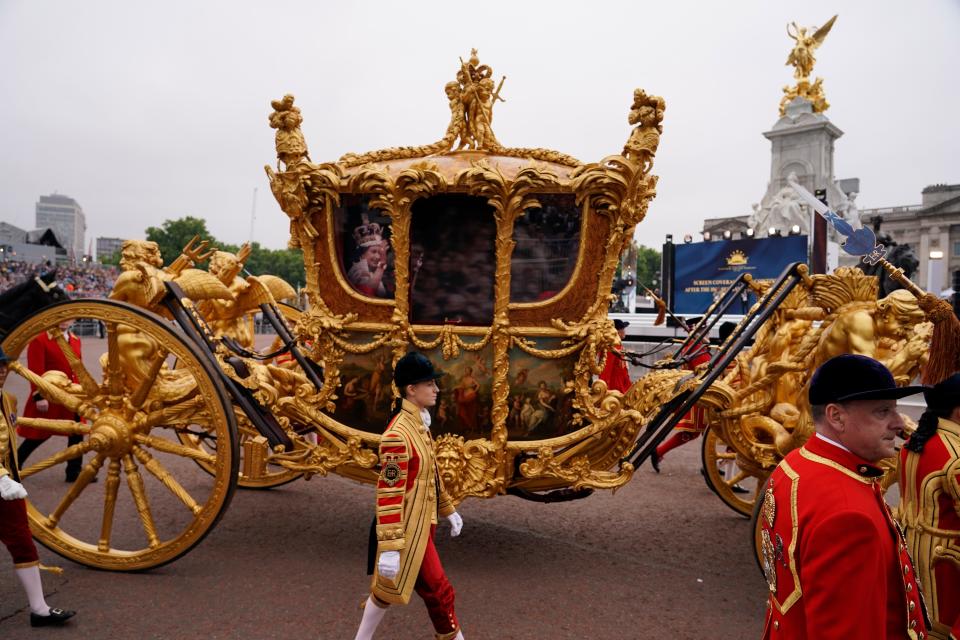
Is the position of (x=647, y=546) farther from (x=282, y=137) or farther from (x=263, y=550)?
(x=282, y=137)

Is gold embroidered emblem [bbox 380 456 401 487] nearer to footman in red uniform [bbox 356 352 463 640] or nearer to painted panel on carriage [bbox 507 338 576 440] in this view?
footman in red uniform [bbox 356 352 463 640]

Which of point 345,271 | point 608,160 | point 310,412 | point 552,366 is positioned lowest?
point 310,412

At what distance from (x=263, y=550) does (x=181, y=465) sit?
2996 mm

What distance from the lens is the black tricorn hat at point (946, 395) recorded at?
7.64ft

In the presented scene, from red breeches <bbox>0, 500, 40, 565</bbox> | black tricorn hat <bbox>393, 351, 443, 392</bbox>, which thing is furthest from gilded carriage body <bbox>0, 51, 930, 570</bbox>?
black tricorn hat <bbox>393, 351, 443, 392</bbox>

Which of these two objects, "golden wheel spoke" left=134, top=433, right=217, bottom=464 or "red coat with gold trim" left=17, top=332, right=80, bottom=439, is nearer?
"golden wheel spoke" left=134, top=433, right=217, bottom=464

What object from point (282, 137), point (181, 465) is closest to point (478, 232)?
point (282, 137)

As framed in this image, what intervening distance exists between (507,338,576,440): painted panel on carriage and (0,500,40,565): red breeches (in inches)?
102

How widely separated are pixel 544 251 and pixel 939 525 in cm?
236

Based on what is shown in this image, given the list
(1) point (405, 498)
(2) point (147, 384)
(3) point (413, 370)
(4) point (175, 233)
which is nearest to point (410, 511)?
(1) point (405, 498)

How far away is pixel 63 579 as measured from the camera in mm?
3711

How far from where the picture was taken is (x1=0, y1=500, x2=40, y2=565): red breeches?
9.89ft

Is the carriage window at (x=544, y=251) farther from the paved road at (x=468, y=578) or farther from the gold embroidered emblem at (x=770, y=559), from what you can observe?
the gold embroidered emblem at (x=770, y=559)

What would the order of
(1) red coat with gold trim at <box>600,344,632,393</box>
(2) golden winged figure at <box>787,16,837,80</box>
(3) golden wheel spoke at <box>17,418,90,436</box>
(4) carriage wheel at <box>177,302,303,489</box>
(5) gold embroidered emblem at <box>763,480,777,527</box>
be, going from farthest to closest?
(2) golden winged figure at <box>787,16,837,80</box> → (1) red coat with gold trim at <box>600,344,632,393</box> → (4) carriage wheel at <box>177,302,303,489</box> → (3) golden wheel spoke at <box>17,418,90,436</box> → (5) gold embroidered emblem at <box>763,480,777,527</box>
